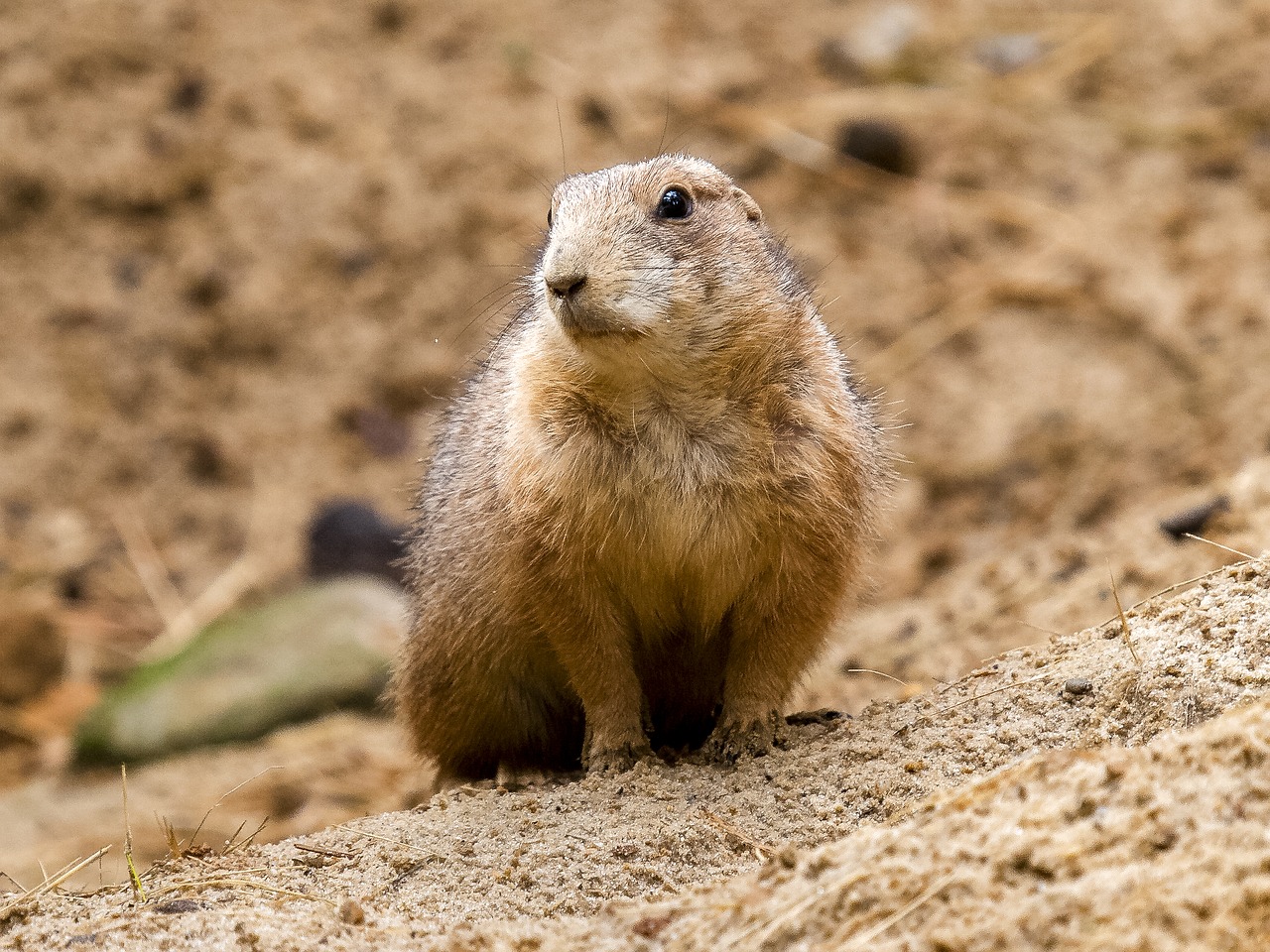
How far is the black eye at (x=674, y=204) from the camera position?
4371 mm

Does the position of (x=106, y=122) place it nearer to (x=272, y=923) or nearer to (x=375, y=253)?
(x=375, y=253)

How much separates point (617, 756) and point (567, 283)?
1.49 m

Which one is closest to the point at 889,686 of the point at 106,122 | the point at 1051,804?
the point at 1051,804

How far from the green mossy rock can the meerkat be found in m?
3.48

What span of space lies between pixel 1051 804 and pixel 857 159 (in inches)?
308

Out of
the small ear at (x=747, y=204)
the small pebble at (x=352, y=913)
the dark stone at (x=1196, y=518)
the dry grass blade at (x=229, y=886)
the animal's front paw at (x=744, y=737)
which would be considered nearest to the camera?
the small pebble at (x=352, y=913)

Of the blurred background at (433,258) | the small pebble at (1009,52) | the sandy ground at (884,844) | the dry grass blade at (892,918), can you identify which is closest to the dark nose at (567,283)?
the sandy ground at (884,844)

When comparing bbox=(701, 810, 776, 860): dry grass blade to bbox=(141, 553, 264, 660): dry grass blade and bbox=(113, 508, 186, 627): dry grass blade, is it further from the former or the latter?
bbox=(113, 508, 186, 627): dry grass blade

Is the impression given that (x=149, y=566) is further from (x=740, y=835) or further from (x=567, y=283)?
(x=740, y=835)

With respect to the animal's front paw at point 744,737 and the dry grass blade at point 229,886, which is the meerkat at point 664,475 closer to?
the animal's front paw at point 744,737

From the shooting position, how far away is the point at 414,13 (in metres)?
10.6

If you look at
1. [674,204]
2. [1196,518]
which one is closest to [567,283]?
[674,204]

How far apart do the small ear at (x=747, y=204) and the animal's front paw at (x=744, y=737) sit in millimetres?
1691

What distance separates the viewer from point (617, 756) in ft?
14.5
